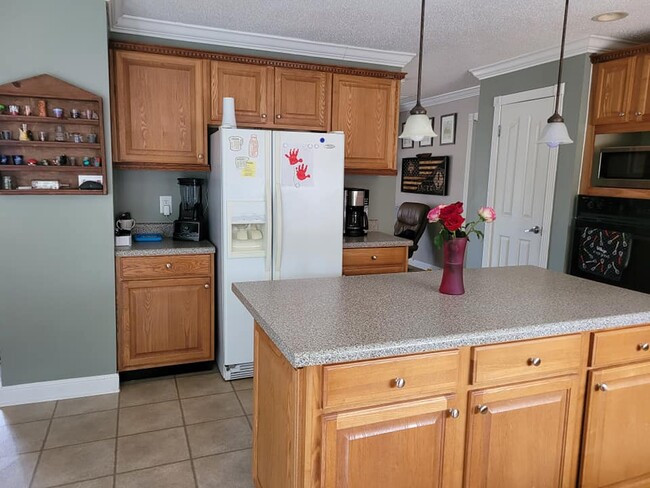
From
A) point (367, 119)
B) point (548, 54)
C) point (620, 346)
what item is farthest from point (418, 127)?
point (548, 54)

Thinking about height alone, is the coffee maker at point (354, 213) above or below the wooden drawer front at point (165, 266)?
above

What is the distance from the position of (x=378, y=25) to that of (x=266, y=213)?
147 cm

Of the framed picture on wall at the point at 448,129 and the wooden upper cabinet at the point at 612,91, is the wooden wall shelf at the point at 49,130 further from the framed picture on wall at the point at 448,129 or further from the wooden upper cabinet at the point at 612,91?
the framed picture on wall at the point at 448,129

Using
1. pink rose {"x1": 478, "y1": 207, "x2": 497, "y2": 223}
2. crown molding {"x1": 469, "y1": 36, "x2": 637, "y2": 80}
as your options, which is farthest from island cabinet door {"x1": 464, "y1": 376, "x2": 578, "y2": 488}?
crown molding {"x1": 469, "y1": 36, "x2": 637, "y2": 80}

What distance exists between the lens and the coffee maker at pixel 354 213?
3.88 metres

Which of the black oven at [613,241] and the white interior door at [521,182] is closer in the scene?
the black oven at [613,241]

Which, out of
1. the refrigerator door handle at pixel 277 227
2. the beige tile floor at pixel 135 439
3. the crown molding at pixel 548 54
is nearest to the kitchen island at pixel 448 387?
the beige tile floor at pixel 135 439

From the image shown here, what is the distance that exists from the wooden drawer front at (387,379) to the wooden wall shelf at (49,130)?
2.06 metres

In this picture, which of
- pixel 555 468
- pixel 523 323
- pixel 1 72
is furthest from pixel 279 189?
pixel 555 468

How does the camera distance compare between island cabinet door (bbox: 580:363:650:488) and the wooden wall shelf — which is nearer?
island cabinet door (bbox: 580:363:650:488)

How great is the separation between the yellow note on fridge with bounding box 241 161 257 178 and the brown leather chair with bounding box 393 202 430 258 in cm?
→ 325

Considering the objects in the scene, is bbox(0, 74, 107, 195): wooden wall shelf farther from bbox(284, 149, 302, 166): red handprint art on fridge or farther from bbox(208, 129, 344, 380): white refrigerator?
bbox(284, 149, 302, 166): red handprint art on fridge

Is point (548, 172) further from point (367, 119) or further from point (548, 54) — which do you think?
point (367, 119)

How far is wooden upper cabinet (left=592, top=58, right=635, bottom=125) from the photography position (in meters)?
3.33
